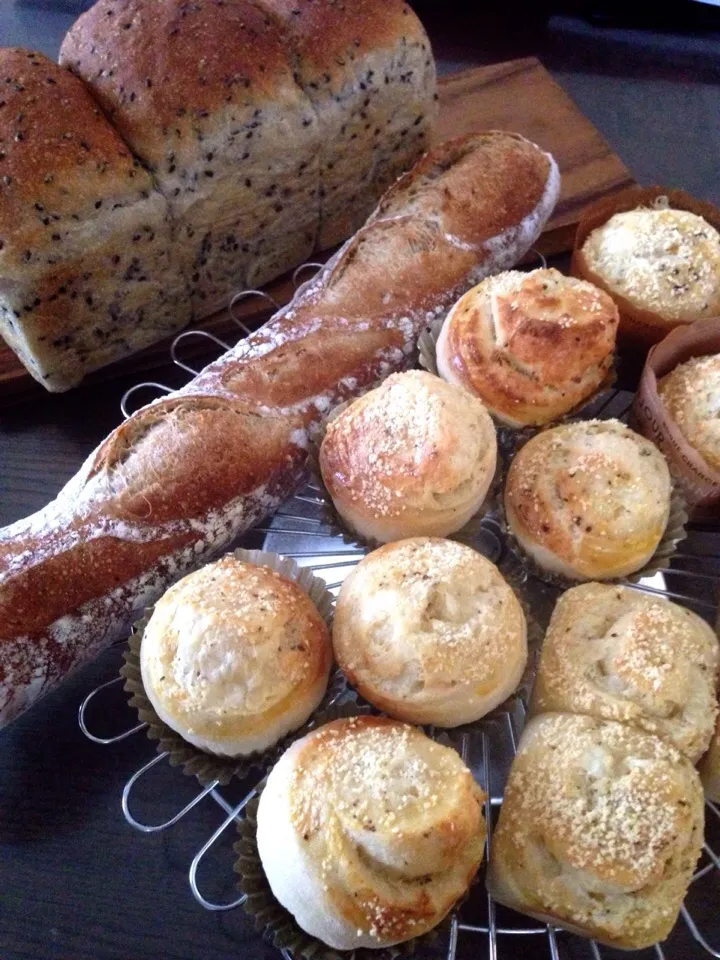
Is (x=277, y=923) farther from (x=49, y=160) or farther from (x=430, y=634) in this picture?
(x=49, y=160)

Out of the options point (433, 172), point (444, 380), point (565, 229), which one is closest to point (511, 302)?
point (444, 380)

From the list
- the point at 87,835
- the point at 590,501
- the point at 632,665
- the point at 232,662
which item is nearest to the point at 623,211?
the point at 590,501

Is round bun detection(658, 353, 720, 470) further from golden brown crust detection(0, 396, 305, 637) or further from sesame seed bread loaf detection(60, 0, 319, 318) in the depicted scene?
sesame seed bread loaf detection(60, 0, 319, 318)

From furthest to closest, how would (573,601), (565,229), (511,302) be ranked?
1. (565,229)
2. (511,302)
3. (573,601)

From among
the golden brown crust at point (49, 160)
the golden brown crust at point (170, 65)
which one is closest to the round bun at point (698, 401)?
the golden brown crust at point (170, 65)

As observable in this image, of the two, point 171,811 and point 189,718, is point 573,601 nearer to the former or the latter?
point 189,718

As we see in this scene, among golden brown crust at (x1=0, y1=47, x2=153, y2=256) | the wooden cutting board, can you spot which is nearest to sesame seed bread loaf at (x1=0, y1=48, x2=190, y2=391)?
golden brown crust at (x1=0, y1=47, x2=153, y2=256)

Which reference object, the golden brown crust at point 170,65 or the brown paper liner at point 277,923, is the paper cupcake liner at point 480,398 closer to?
the golden brown crust at point 170,65
